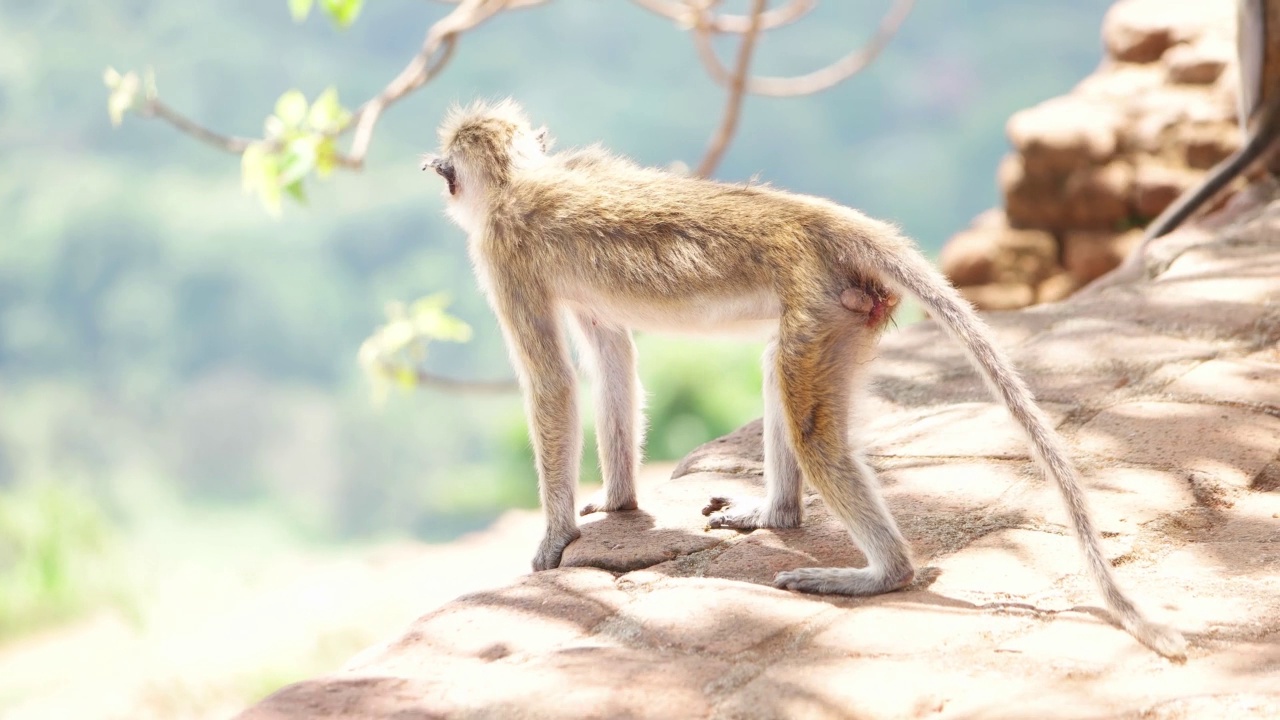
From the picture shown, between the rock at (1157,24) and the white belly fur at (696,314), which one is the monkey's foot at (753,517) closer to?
the white belly fur at (696,314)

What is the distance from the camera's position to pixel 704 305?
3.59m

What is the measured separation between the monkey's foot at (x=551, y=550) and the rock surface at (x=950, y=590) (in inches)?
3.2

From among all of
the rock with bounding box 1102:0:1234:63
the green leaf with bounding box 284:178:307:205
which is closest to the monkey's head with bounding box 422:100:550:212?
the green leaf with bounding box 284:178:307:205

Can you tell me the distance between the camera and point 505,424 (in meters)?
13.6

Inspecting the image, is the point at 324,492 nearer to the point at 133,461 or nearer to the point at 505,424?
the point at 133,461

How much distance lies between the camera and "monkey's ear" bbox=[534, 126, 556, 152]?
425 centimetres

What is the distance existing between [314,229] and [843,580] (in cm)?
1943

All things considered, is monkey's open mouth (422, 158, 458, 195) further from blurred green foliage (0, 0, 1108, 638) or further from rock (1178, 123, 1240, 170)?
blurred green foliage (0, 0, 1108, 638)

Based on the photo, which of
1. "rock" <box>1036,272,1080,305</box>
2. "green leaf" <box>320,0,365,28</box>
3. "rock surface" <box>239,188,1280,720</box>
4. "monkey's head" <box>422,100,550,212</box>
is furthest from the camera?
"rock" <box>1036,272,1080,305</box>

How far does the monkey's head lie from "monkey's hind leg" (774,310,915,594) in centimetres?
120

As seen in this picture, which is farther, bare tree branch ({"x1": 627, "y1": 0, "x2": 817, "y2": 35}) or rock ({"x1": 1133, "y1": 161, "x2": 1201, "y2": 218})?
rock ({"x1": 1133, "y1": 161, "x2": 1201, "y2": 218})

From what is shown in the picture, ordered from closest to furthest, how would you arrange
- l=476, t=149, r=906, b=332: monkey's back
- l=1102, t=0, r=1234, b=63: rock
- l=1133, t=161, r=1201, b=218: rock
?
l=476, t=149, r=906, b=332: monkey's back, l=1133, t=161, r=1201, b=218: rock, l=1102, t=0, r=1234, b=63: rock

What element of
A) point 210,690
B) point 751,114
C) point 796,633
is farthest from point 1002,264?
point 751,114

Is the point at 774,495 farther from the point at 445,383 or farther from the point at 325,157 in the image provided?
the point at 445,383
